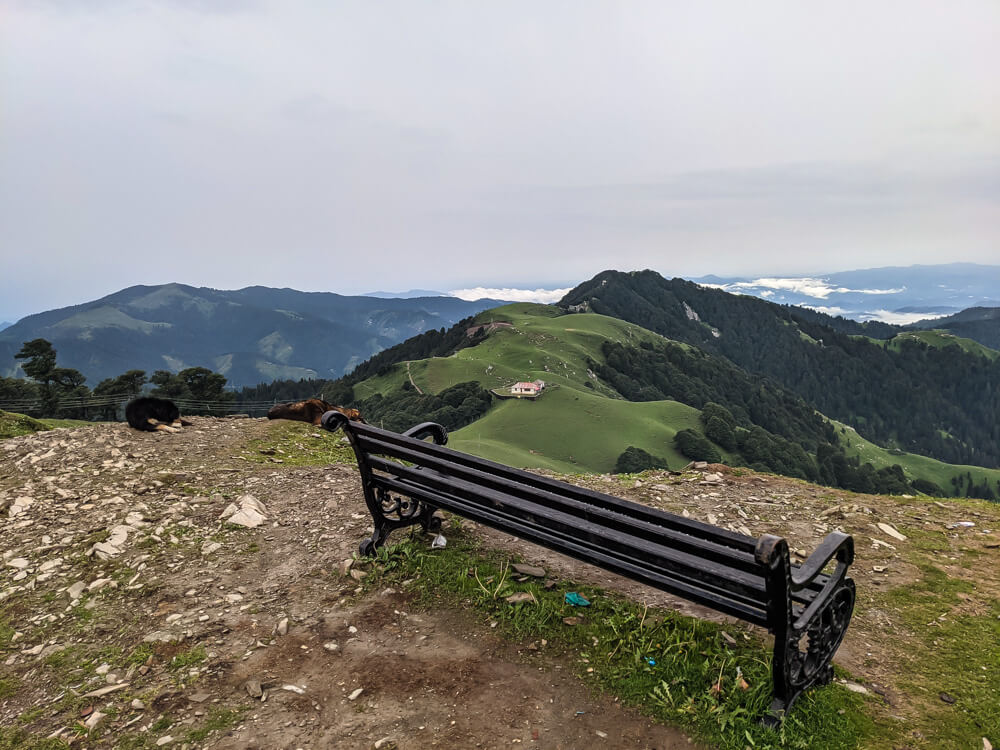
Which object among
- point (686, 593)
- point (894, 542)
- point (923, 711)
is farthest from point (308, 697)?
point (894, 542)

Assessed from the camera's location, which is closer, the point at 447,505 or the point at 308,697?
the point at 308,697

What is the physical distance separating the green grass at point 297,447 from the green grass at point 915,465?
518ft

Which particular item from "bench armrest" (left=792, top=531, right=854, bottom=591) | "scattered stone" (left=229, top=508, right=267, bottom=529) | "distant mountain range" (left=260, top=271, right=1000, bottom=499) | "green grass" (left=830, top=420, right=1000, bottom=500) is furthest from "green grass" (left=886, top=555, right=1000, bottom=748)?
"green grass" (left=830, top=420, right=1000, bottom=500)

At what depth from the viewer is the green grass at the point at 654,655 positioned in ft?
10.3

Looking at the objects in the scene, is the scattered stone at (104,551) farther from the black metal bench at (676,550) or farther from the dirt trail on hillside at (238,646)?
the black metal bench at (676,550)

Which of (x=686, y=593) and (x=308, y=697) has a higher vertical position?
(x=686, y=593)

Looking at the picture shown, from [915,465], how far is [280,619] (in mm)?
183041

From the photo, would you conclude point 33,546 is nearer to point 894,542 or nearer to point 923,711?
point 923,711

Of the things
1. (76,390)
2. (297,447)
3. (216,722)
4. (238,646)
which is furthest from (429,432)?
(76,390)

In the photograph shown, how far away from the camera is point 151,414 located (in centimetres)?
996

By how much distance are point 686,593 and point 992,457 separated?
243763 millimetres

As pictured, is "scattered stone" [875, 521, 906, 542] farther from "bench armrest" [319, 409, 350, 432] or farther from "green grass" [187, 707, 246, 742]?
"green grass" [187, 707, 246, 742]

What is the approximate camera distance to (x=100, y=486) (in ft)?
23.1

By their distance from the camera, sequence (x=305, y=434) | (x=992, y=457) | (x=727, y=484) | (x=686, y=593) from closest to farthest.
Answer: (x=686, y=593)
(x=727, y=484)
(x=305, y=434)
(x=992, y=457)
